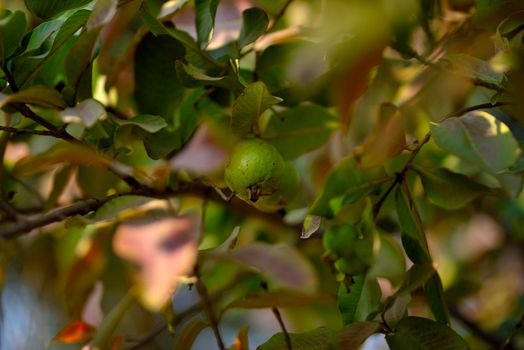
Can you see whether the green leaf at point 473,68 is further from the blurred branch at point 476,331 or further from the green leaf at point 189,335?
the blurred branch at point 476,331

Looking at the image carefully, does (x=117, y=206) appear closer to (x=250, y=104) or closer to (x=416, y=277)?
(x=250, y=104)

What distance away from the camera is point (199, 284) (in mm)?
668

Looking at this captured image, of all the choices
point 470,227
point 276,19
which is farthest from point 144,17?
point 470,227

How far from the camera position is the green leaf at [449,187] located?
778 mm

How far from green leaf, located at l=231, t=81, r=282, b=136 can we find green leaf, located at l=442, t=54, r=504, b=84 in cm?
16

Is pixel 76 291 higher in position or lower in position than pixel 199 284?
lower

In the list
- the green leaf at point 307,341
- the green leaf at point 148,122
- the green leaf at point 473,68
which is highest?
the green leaf at point 473,68

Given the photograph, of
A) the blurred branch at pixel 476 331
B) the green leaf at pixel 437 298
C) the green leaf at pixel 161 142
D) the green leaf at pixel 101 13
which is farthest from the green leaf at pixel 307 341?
the blurred branch at pixel 476 331

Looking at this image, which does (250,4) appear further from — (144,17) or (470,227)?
(470,227)

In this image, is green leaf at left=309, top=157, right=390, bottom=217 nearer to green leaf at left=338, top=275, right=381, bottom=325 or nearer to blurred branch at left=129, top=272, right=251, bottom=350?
green leaf at left=338, top=275, right=381, bottom=325

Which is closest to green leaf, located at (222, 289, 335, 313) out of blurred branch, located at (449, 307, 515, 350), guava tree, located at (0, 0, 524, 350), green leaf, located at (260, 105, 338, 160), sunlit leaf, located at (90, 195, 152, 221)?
guava tree, located at (0, 0, 524, 350)

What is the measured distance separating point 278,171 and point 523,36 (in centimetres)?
28

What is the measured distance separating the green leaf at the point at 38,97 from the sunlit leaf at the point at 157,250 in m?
0.18

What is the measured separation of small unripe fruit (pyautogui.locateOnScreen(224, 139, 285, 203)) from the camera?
69 cm
